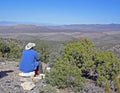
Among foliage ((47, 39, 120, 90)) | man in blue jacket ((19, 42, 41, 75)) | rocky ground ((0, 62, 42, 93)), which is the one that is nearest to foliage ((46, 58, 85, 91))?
foliage ((47, 39, 120, 90))

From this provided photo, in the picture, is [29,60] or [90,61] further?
[90,61]

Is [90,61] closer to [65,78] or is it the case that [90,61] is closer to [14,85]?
[65,78]

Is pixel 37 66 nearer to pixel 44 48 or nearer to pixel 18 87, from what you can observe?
pixel 18 87

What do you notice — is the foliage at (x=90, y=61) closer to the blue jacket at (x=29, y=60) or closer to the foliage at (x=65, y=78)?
the foliage at (x=65, y=78)

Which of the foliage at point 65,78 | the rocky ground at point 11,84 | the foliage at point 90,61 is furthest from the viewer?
the foliage at point 90,61

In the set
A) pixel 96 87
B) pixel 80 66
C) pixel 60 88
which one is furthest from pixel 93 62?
pixel 60 88

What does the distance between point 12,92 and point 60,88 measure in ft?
6.54

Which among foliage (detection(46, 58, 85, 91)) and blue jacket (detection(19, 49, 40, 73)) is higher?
blue jacket (detection(19, 49, 40, 73))

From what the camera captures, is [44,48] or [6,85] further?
[44,48]

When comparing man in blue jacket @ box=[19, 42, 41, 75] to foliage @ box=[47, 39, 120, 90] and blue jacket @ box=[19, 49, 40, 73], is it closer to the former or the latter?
blue jacket @ box=[19, 49, 40, 73]

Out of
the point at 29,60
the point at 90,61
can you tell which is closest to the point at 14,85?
the point at 29,60

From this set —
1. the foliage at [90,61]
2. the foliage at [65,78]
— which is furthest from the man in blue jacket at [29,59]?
the foliage at [90,61]

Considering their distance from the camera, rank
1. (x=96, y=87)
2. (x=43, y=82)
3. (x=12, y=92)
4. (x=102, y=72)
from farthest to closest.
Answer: (x=102, y=72) → (x=96, y=87) → (x=43, y=82) → (x=12, y=92)

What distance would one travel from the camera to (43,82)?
10258 mm
